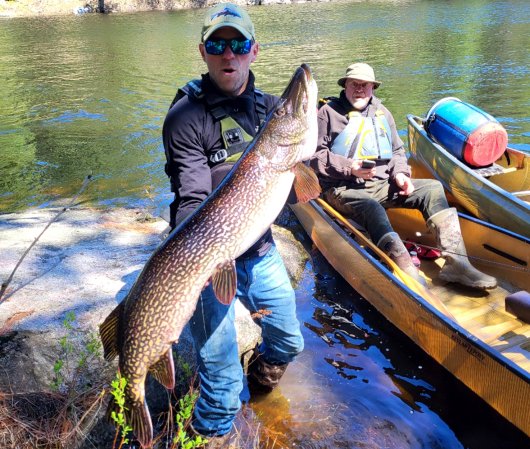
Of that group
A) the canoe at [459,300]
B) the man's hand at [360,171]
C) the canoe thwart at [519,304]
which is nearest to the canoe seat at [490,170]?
the canoe at [459,300]

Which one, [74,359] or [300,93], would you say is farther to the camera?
[74,359]

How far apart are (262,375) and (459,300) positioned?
236 centimetres

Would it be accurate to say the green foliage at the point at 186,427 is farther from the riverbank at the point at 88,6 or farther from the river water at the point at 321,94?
the riverbank at the point at 88,6

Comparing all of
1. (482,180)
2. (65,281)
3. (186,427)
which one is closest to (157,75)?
(482,180)

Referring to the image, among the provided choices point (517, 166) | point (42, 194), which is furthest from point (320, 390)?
point (42, 194)

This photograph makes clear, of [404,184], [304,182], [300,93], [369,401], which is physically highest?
[300,93]

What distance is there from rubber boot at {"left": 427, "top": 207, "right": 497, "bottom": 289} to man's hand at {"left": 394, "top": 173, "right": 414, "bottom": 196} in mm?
402

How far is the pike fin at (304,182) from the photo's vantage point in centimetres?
288

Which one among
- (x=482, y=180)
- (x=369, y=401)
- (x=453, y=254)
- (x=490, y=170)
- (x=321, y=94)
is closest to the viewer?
(x=369, y=401)

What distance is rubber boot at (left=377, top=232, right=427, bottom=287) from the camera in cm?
536

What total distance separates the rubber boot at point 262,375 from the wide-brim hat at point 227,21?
7.51ft

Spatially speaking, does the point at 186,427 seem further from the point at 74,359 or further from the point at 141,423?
the point at 74,359

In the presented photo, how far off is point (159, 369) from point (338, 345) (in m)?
2.81

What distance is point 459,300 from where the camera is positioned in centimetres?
535
